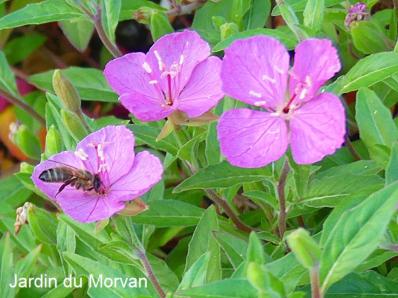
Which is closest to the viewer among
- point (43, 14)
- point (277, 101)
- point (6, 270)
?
point (277, 101)

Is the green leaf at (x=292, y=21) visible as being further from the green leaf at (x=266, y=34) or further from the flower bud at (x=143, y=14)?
the flower bud at (x=143, y=14)

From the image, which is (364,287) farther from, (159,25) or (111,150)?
(159,25)

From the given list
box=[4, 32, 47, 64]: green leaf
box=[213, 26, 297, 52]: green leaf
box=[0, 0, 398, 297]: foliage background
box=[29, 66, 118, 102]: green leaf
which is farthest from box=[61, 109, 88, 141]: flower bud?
box=[4, 32, 47, 64]: green leaf

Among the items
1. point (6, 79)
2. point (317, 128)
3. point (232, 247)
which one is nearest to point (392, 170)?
point (317, 128)

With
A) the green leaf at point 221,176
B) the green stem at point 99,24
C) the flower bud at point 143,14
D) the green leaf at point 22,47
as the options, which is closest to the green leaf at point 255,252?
the green leaf at point 221,176

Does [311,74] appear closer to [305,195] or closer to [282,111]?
[282,111]

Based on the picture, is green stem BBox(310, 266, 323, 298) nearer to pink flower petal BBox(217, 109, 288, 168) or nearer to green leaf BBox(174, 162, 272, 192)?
pink flower petal BBox(217, 109, 288, 168)

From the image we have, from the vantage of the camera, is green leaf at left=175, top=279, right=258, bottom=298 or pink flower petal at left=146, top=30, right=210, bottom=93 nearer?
green leaf at left=175, top=279, right=258, bottom=298
